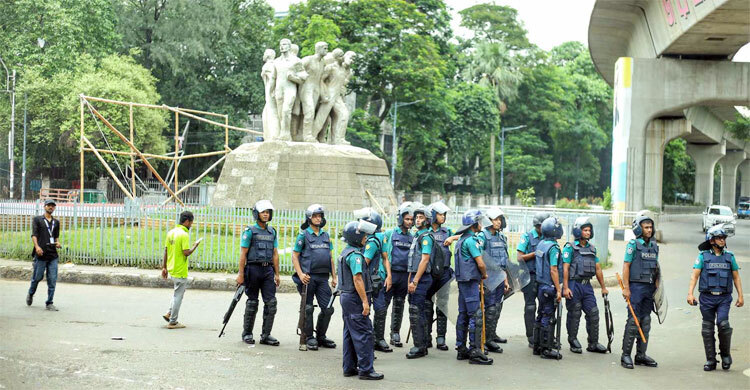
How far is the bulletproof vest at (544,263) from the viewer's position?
372 inches

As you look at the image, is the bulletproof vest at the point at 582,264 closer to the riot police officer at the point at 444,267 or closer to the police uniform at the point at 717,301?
the police uniform at the point at 717,301

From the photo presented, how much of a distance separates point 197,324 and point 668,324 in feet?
21.3

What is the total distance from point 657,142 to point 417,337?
102ft

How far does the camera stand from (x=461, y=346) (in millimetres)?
8836

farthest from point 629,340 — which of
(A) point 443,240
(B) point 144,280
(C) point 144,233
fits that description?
(C) point 144,233

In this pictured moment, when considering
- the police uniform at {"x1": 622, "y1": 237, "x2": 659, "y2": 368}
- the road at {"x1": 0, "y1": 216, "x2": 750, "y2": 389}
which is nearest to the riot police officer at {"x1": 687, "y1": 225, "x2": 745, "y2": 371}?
the road at {"x1": 0, "y1": 216, "x2": 750, "y2": 389}

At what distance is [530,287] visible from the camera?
10.0 meters

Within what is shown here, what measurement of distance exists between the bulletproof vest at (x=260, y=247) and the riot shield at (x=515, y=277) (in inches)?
107

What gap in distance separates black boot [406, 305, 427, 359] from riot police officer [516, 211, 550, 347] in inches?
56.3

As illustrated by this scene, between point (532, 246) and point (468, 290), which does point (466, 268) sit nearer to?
point (468, 290)

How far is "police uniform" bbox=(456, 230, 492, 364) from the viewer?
872 cm

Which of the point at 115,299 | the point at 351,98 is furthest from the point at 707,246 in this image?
the point at 351,98

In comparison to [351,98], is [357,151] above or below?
below

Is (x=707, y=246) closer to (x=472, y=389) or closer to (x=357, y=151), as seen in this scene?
(x=472, y=389)
